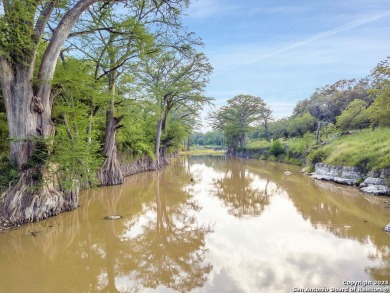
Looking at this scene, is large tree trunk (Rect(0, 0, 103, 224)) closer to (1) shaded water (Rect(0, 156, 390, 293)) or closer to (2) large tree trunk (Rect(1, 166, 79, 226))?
(2) large tree trunk (Rect(1, 166, 79, 226))

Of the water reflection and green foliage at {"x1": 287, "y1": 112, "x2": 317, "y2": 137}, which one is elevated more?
green foliage at {"x1": 287, "y1": 112, "x2": 317, "y2": 137}

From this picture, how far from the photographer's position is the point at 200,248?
5.37 m

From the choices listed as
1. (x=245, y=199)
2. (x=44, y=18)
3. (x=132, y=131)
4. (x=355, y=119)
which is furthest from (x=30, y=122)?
(x=355, y=119)

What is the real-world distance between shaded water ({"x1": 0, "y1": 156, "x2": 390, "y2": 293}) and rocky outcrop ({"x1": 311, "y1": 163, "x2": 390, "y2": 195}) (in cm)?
175

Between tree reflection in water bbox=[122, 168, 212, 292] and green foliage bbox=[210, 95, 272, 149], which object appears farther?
green foliage bbox=[210, 95, 272, 149]

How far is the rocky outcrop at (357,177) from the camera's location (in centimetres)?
1103

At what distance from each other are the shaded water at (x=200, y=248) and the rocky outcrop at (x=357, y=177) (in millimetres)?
1750

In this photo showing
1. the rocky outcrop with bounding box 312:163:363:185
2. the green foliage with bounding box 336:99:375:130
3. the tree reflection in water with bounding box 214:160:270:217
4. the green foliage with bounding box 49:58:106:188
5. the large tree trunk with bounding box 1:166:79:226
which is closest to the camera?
the large tree trunk with bounding box 1:166:79:226

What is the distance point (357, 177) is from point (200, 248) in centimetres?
1102

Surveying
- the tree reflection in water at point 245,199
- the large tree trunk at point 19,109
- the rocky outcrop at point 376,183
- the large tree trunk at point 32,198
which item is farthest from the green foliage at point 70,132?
the rocky outcrop at point 376,183

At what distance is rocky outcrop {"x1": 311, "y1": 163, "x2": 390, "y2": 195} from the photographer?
1103 centimetres

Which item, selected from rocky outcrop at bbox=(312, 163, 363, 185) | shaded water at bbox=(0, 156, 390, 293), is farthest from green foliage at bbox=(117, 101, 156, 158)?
rocky outcrop at bbox=(312, 163, 363, 185)

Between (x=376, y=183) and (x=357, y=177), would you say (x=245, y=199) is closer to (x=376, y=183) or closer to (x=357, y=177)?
(x=376, y=183)

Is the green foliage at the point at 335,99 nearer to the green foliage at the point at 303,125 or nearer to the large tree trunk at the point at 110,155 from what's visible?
the green foliage at the point at 303,125
